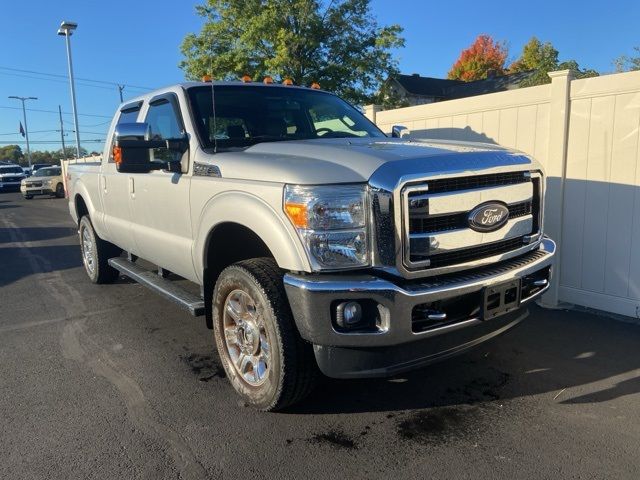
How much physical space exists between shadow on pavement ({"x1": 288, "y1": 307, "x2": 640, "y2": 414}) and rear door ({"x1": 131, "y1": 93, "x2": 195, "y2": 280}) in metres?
1.56

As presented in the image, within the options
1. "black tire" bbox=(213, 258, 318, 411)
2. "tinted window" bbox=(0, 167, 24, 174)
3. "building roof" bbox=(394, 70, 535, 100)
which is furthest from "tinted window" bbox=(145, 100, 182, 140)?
"building roof" bbox=(394, 70, 535, 100)

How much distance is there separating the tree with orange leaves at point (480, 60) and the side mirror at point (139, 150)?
198ft

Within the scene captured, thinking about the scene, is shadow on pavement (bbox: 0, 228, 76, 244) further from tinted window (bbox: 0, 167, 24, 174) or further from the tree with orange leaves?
the tree with orange leaves

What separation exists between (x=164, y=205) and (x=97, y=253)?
270 centimetres

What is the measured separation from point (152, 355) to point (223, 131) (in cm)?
195

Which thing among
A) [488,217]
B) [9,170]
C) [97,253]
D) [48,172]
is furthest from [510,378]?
[9,170]

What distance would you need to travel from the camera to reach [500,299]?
10.2ft

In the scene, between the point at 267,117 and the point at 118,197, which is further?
the point at 118,197

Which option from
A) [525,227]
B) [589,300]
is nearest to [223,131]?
[525,227]

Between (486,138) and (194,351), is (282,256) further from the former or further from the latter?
(486,138)

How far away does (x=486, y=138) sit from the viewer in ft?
20.1

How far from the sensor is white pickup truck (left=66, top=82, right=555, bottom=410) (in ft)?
9.14

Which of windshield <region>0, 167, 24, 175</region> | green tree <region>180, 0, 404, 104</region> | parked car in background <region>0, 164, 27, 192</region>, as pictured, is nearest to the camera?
green tree <region>180, 0, 404, 104</region>

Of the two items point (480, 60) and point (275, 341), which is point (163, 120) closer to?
point (275, 341)
